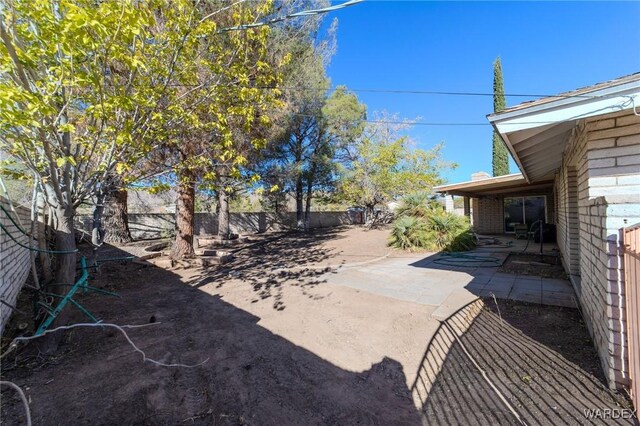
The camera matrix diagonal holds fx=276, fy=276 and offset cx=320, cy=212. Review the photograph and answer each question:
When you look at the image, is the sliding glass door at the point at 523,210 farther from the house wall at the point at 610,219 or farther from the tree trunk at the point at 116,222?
the tree trunk at the point at 116,222

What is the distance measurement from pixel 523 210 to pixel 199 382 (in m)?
16.6

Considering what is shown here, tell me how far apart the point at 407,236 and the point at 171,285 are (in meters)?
8.18

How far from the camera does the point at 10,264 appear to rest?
3.55 m

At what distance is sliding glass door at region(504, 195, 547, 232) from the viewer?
1373 cm

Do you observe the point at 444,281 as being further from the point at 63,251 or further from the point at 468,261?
the point at 63,251

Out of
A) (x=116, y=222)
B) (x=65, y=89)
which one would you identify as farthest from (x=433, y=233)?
(x=116, y=222)

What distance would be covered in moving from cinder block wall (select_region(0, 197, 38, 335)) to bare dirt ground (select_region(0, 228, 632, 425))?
2.18 ft

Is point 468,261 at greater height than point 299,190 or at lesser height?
lesser

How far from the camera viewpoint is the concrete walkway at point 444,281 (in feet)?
16.1

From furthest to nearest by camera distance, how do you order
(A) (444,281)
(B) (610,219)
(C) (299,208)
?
(C) (299,208) → (A) (444,281) → (B) (610,219)

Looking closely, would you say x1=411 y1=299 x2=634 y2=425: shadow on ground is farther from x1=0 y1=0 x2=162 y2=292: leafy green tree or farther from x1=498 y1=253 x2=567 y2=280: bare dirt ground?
x1=0 y1=0 x2=162 y2=292: leafy green tree

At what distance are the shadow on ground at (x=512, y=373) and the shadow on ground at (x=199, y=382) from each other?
1.31ft

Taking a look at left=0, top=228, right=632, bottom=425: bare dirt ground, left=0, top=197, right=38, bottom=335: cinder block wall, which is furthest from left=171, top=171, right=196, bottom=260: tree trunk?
left=0, top=197, right=38, bottom=335: cinder block wall

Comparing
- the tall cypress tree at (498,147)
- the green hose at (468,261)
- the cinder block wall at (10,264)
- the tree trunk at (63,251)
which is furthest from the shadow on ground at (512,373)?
the tall cypress tree at (498,147)
